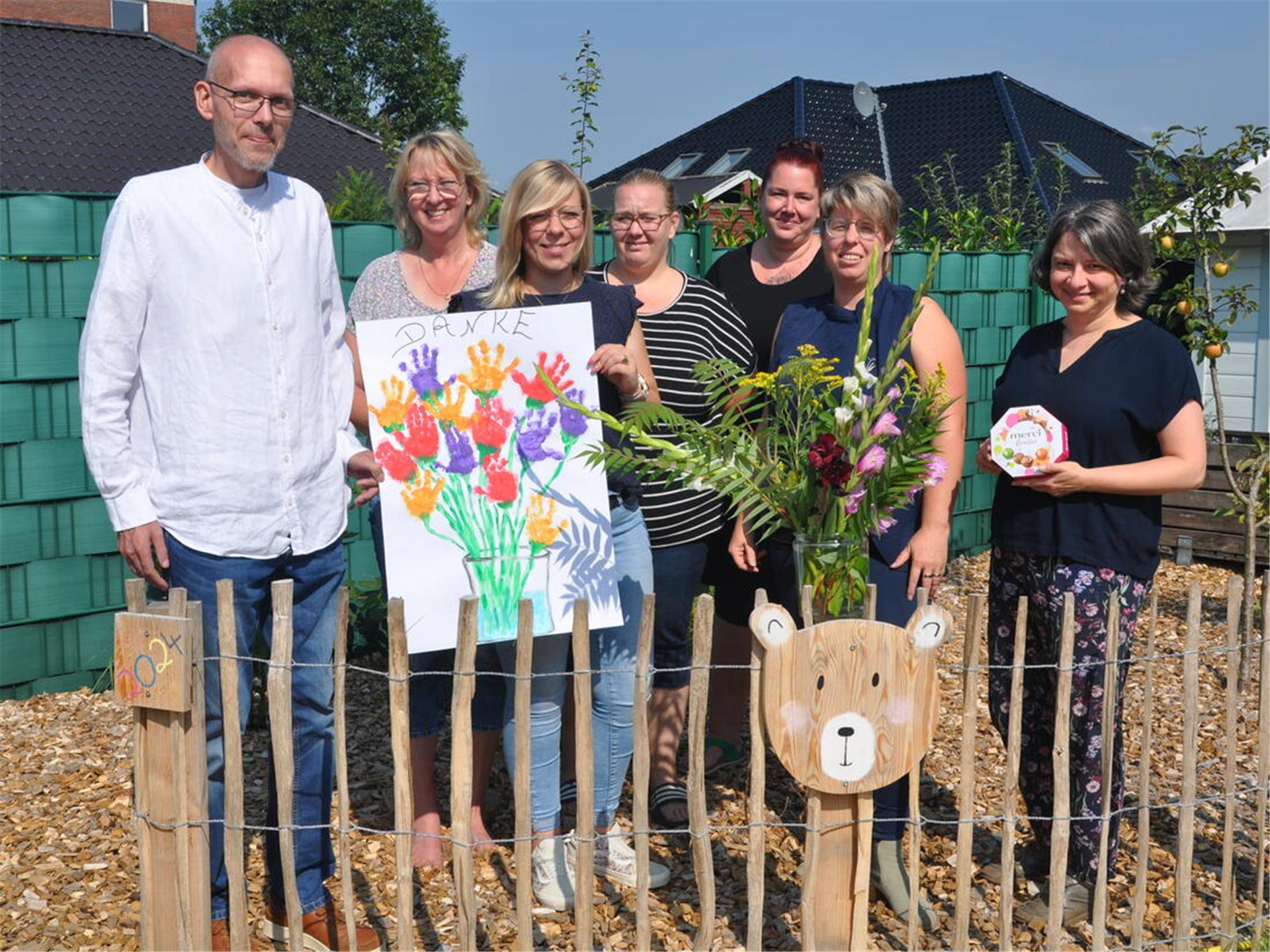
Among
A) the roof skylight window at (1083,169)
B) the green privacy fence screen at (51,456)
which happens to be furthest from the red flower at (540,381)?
the roof skylight window at (1083,169)

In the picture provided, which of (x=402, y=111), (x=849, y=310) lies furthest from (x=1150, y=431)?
(x=402, y=111)

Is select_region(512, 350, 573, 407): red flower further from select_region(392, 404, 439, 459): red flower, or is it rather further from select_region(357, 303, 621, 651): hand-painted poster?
select_region(392, 404, 439, 459): red flower

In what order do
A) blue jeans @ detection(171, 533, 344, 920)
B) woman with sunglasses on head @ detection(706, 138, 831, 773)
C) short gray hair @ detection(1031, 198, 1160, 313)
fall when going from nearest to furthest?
blue jeans @ detection(171, 533, 344, 920)
short gray hair @ detection(1031, 198, 1160, 313)
woman with sunglasses on head @ detection(706, 138, 831, 773)

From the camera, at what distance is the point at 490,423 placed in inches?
126

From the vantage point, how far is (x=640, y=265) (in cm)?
380

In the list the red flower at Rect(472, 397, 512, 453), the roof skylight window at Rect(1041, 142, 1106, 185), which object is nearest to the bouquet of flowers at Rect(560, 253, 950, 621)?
the red flower at Rect(472, 397, 512, 453)

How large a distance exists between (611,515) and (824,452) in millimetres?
712

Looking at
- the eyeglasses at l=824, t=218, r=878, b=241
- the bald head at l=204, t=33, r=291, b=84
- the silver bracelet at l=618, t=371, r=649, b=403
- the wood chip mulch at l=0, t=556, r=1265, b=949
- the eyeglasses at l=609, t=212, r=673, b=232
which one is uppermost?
the bald head at l=204, t=33, r=291, b=84

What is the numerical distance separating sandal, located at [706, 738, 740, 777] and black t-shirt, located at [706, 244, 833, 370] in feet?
4.70

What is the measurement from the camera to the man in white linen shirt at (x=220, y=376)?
112 inches

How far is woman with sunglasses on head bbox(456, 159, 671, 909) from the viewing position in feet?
10.8

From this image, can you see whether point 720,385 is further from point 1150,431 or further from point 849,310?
point 1150,431

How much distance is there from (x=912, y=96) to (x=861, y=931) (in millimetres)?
25748

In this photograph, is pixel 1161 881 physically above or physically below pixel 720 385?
below
